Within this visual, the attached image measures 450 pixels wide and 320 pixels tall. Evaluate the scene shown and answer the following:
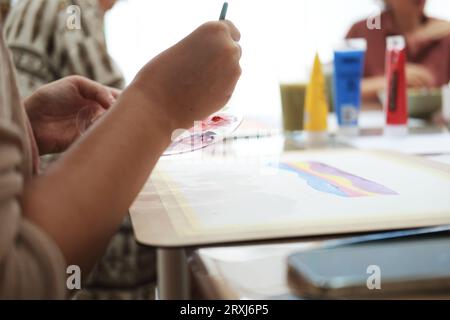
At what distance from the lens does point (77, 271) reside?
43cm

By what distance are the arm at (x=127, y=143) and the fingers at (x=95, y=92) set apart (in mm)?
202

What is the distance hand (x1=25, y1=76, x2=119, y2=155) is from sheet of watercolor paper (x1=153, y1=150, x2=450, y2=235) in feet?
A: 0.41

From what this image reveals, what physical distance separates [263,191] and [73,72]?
0.69m

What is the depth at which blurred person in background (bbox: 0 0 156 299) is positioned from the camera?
1.11m

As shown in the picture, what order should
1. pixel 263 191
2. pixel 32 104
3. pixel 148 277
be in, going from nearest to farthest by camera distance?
1. pixel 263 191
2. pixel 32 104
3. pixel 148 277

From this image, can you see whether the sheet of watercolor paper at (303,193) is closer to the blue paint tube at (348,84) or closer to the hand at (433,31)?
the blue paint tube at (348,84)

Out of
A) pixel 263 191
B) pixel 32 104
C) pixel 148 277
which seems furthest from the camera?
pixel 148 277

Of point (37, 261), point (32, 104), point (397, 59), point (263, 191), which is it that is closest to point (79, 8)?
point (32, 104)

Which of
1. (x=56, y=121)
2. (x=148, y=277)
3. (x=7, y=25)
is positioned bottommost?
(x=148, y=277)

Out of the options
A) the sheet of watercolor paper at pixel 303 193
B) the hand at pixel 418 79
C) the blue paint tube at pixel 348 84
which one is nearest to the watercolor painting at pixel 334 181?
the sheet of watercolor paper at pixel 303 193

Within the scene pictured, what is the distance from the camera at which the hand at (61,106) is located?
2.31ft

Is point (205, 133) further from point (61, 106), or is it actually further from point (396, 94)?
point (396, 94)

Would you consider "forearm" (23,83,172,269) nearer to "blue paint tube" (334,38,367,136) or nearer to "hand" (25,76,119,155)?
"hand" (25,76,119,155)
